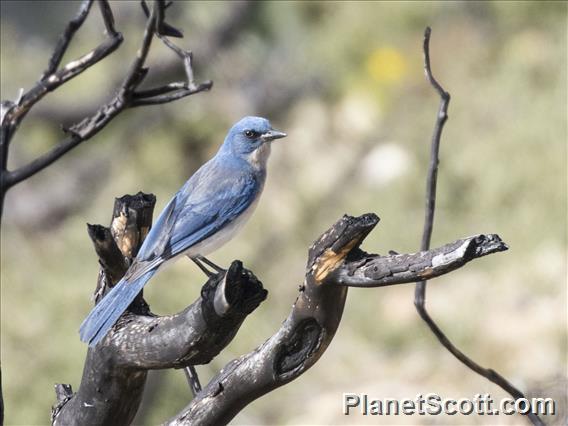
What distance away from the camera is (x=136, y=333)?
2756 millimetres

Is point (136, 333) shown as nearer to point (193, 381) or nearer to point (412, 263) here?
point (193, 381)

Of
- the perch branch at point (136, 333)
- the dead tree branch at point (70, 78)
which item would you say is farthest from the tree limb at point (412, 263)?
the dead tree branch at point (70, 78)

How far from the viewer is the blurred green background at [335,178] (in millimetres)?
6105

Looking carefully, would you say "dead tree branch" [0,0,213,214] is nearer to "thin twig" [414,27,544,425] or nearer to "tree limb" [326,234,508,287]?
"thin twig" [414,27,544,425]

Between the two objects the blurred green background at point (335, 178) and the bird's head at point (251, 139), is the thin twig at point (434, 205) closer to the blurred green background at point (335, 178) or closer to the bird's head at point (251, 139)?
the blurred green background at point (335, 178)

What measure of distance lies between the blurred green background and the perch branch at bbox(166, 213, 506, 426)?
57.1 inches

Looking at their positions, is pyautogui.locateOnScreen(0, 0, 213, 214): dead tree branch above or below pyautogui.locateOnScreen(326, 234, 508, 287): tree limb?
above

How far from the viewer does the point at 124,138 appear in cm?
987

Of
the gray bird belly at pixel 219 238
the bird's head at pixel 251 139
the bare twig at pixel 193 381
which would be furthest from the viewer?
the bird's head at pixel 251 139

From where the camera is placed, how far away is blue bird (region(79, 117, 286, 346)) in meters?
2.81

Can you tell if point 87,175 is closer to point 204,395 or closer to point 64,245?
point 64,245

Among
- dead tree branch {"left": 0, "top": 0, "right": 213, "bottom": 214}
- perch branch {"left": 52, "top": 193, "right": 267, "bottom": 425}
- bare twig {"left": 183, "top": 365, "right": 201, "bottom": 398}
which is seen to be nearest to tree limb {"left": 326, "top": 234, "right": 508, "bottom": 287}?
perch branch {"left": 52, "top": 193, "right": 267, "bottom": 425}

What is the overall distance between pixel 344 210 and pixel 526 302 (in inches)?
76.7

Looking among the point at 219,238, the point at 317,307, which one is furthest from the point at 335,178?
the point at 317,307
